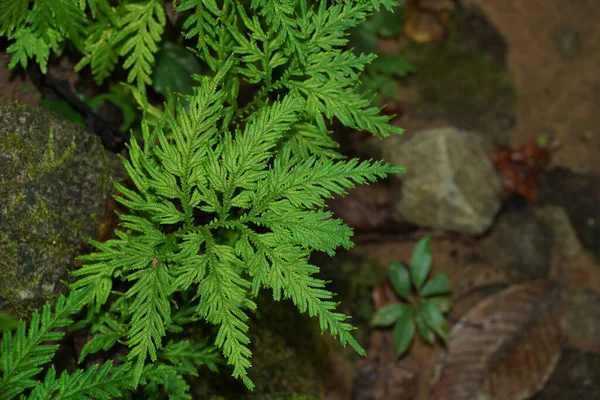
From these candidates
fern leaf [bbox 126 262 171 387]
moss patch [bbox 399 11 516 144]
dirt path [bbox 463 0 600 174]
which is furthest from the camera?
dirt path [bbox 463 0 600 174]

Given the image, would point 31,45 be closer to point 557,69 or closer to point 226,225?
point 226,225

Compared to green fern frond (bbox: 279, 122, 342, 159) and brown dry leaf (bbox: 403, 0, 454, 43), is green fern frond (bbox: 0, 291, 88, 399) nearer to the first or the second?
green fern frond (bbox: 279, 122, 342, 159)

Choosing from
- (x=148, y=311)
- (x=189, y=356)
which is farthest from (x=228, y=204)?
(x=189, y=356)

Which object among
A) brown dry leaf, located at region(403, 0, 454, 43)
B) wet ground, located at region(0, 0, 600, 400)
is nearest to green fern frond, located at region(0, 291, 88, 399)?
wet ground, located at region(0, 0, 600, 400)

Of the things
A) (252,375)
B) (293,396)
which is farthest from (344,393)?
(252,375)

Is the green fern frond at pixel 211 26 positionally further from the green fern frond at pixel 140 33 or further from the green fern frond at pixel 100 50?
the green fern frond at pixel 100 50

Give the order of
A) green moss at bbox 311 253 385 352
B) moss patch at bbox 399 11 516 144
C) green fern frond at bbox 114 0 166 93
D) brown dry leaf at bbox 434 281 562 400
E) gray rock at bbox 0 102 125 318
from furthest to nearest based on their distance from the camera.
A: moss patch at bbox 399 11 516 144 → brown dry leaf at bbox 434 281 562 400 → green moss at bbox 311 253 385 352 → green fern frond at bbox 114 0 166 93 → gray rock at bbox 0 102 125 318

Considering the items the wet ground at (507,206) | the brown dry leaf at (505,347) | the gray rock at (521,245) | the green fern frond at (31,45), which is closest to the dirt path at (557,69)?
the wet ground at (507,206)
